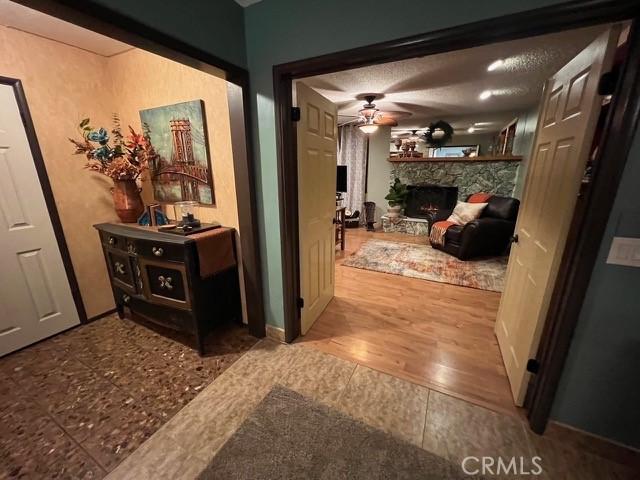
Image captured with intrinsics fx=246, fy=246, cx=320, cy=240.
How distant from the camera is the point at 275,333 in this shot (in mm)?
2068

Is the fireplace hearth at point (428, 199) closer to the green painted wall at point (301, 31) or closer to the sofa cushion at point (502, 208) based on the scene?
the sofa cushion at point (502, 208)

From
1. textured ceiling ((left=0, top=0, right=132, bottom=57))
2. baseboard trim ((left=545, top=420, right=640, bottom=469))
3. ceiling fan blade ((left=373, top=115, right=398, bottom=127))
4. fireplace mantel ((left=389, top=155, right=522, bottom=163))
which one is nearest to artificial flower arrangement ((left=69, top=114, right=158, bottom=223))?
textured ceiling ((left=0, top=0, right=132, bottom=57))

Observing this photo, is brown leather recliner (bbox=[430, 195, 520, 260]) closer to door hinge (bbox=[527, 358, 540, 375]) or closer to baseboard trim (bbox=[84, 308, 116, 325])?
door hinge (bbox=[527, 358, 540, 375])

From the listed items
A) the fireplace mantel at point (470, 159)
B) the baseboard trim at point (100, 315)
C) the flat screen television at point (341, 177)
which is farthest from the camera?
the flat screen television at point (341, 177)

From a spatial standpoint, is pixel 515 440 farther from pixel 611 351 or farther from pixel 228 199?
pixel 228 199

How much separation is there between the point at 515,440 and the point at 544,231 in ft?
3.74

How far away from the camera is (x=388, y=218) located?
5523mm

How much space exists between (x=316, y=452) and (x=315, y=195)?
1640 millimetres

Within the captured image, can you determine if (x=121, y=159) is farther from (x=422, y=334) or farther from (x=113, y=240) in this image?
(x=422, y=334)

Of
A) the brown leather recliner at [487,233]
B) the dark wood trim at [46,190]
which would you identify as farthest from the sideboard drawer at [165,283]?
the brown leather recliner at [487,233]

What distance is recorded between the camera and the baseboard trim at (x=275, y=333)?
80.4 inches

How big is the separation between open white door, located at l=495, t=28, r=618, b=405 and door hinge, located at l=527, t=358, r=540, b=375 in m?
0.03

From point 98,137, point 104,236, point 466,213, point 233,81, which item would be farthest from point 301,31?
point 466,213

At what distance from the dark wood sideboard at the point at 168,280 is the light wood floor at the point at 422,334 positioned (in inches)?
31.9
